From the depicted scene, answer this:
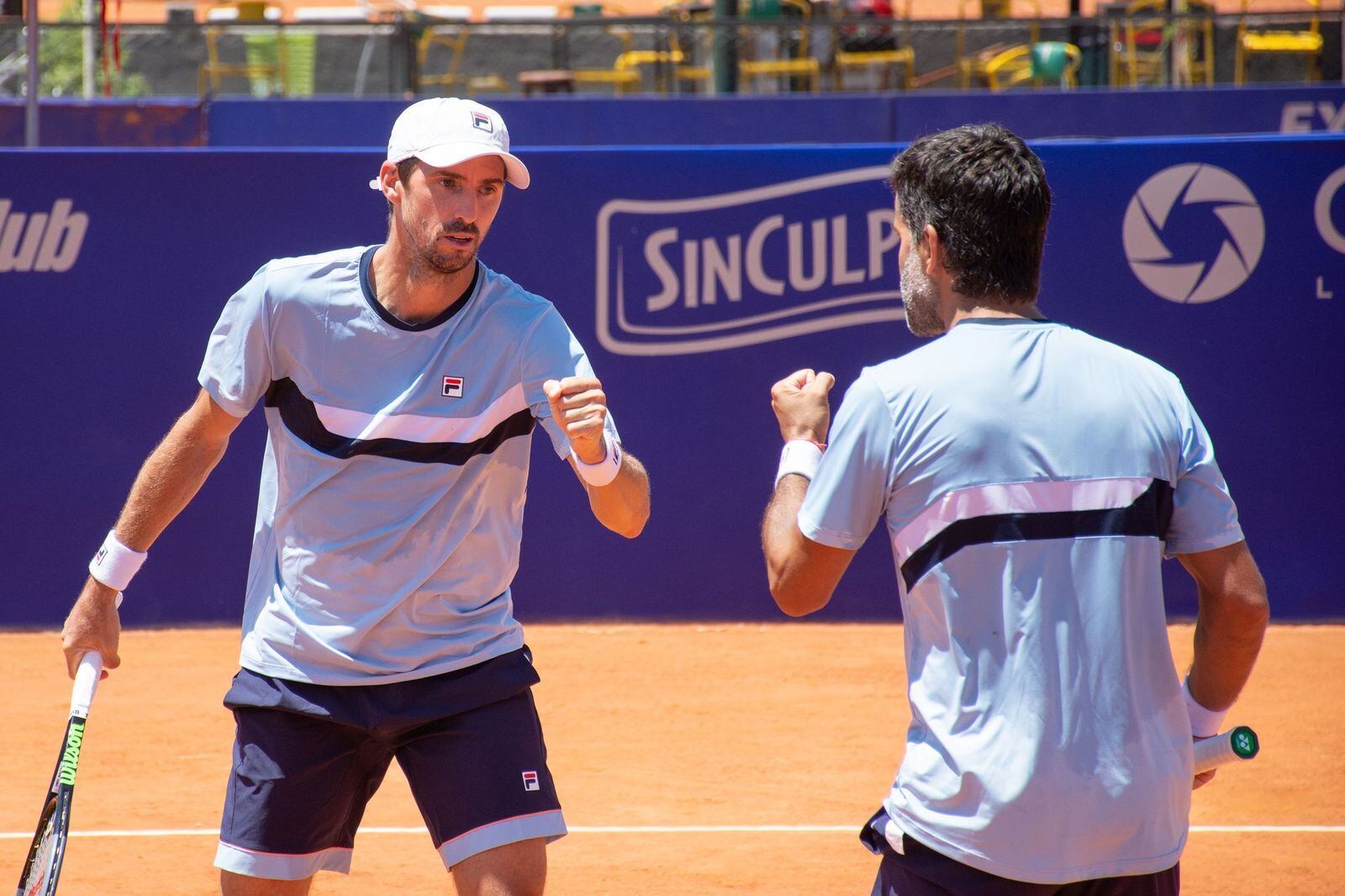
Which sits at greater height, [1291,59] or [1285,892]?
[1291,59]

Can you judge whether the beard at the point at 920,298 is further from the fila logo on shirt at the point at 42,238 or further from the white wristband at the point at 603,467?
the fila logo on shirt at the point at 42,238

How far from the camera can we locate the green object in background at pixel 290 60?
19703 millimetres

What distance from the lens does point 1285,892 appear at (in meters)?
5.11

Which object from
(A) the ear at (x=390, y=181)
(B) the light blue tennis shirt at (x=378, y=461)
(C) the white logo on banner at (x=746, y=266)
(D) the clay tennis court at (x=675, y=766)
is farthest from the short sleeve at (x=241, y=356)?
(C) the white logo on banner at (x=746, y=266)

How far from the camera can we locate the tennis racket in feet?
11.5

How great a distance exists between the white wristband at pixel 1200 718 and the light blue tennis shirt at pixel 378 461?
1.35 metres

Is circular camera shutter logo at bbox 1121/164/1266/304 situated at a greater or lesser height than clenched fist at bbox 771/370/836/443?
greater

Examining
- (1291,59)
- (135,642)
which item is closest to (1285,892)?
(135,642)

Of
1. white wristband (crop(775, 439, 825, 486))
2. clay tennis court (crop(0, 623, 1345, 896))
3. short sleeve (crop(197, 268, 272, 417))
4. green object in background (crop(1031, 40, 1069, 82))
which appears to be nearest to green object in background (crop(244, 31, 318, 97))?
green object in background (crop(1031, 40, 1069, 82))

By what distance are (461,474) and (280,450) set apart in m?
0.41

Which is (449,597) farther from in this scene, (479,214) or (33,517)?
(33,517)

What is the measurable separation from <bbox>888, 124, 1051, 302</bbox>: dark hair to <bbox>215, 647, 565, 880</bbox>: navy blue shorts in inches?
58.8

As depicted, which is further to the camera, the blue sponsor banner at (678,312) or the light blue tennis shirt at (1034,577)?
the blue sponsor banner at (678,312)

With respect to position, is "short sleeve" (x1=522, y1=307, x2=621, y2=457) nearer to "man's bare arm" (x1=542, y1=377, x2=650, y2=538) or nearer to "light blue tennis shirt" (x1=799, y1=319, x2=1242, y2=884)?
"man's bare arm" (x1=542, y1=377, x2=650, y2=538)
